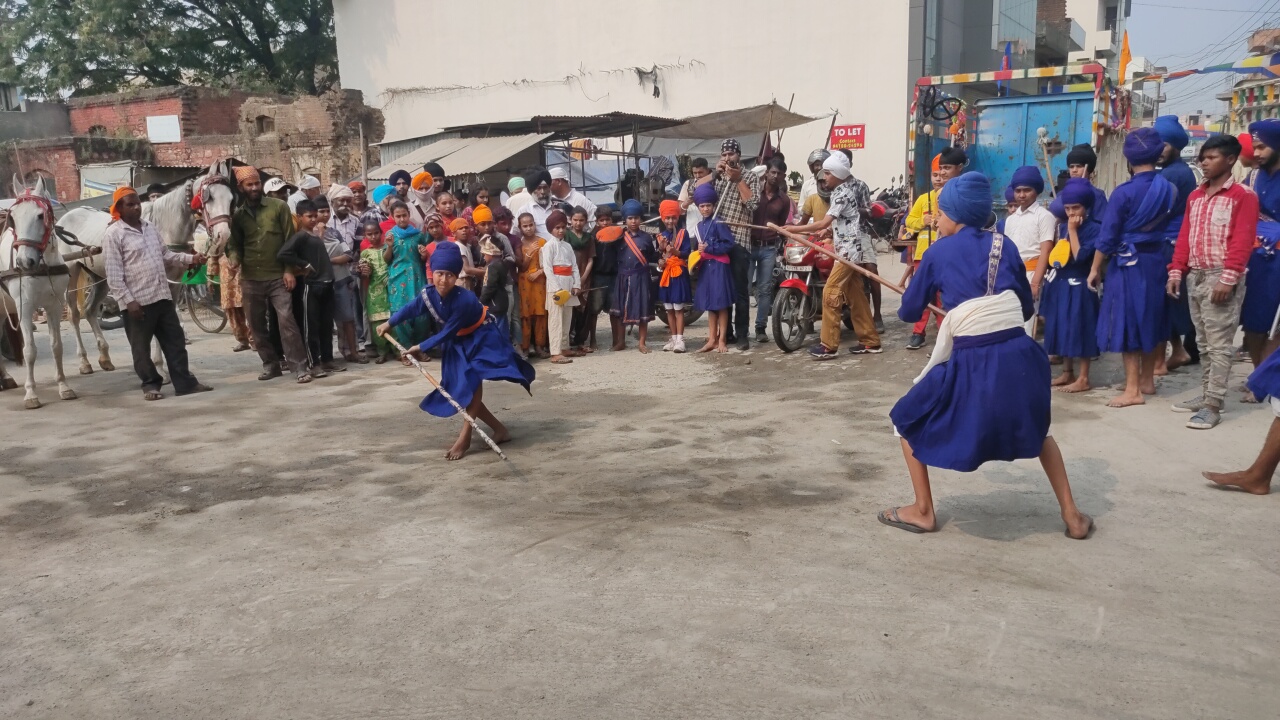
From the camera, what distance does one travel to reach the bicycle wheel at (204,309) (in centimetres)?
1248

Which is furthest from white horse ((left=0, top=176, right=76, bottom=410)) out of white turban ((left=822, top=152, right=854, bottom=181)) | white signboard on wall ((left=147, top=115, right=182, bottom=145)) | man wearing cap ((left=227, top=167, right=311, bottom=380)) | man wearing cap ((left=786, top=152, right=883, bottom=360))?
white signboard on wall ((left=147, top=115, right=182, bottom=145))

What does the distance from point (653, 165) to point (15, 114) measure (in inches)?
753

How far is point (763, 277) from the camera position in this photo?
984 centimetres

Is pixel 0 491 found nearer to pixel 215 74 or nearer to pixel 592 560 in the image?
pixel 592 560

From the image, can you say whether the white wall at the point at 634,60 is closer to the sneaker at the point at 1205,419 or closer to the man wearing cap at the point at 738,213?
the man wearing cap at the point at 738,213

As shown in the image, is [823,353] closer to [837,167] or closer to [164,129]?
[837,167]

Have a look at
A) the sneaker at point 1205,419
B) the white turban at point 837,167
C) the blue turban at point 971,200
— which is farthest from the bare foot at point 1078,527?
the white turban at point 837,167

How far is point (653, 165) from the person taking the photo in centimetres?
1881

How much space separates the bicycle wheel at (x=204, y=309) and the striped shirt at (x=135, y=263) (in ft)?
12.9

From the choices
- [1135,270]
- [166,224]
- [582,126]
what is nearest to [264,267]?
[166,224]

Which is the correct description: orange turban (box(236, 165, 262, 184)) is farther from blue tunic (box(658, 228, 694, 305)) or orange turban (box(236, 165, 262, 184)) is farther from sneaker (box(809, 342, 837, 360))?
sneaker (box(809, 342, 837, 360))

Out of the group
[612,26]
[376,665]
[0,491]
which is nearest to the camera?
[376,665]

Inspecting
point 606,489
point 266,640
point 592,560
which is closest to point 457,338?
point 606,489

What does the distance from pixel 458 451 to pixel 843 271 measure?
4.23 meters
